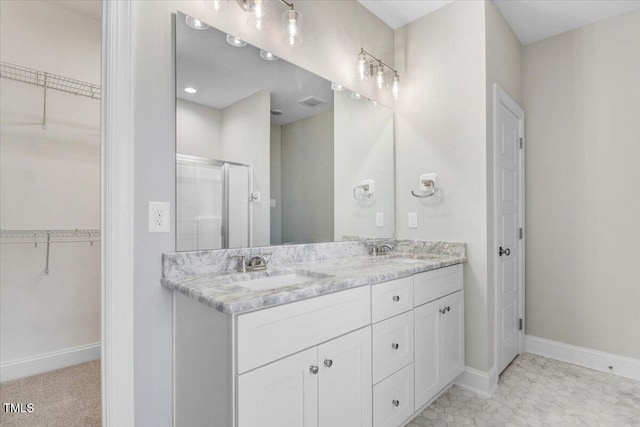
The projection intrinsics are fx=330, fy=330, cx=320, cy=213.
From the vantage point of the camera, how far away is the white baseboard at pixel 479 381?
2.14 meters

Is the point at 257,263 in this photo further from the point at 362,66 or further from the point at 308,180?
the point at 362,66

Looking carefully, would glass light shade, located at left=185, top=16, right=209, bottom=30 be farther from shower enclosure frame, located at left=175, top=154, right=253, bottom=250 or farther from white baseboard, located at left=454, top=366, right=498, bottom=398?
white baseboard, located at left=454, top=366, right=498, bottom=398

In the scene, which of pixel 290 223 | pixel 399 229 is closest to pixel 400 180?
pixel 399 229

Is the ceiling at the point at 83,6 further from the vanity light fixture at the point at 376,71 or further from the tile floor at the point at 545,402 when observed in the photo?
the tile floor at the point at 545,402

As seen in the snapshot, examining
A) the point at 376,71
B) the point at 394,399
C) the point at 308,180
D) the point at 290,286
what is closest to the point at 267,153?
the point at 308,180

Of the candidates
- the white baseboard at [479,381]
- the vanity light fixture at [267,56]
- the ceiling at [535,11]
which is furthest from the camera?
the ceiling at [535,11]

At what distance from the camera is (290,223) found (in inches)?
76.0

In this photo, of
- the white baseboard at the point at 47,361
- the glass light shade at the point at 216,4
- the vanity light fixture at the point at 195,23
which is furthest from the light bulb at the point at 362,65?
the white baseboard at the point at 47,361

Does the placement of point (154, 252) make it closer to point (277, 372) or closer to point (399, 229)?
point (277, 372)

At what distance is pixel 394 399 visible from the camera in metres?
1.63

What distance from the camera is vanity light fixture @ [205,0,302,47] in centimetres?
156

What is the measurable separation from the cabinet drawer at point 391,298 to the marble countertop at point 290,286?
38 millimetres

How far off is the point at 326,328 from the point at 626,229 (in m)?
2.52

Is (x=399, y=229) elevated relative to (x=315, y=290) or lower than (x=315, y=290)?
elevated
